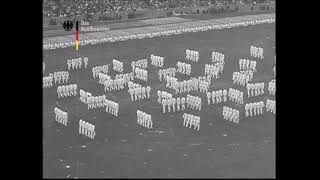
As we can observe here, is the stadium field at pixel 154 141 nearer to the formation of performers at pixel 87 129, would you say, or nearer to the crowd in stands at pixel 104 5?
the formation of performers at pixel 87 129

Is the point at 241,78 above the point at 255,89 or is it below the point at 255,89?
above

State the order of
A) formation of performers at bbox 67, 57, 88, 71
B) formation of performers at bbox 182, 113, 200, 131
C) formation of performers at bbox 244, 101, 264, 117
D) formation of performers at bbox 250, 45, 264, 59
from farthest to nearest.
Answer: formation of performers at bbox 250, 45, 264, 59 < formation of performers at bbox 67, 57, 88, 71 < formation of performers at bbox 244, 101, 264, 117 < formation of performers at bbox 182, 113, 200, 131

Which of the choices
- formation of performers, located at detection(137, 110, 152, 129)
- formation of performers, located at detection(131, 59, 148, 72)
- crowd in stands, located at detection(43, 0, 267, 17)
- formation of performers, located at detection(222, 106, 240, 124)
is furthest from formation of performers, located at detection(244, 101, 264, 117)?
crowd in stands, located at detection(43, 0, 267, 17)

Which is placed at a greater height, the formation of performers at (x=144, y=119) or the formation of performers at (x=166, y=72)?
the formation of performers at (x=166, y=72)

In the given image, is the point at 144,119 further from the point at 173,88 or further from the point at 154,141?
the point at 173,88

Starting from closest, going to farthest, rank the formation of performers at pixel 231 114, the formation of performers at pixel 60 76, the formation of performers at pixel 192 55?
the formation of performers at pixel 231 114, the formation of performers at pixel 60 76, the formation of performers at pixel 192 55

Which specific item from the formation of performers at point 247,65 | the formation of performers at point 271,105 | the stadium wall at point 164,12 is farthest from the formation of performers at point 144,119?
the stadium wall at point 164,12

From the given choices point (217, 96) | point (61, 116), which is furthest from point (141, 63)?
point (61, 116)

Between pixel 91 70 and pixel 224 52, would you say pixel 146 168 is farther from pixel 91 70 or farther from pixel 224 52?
pixel 224 52

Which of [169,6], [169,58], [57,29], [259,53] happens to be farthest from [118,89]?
[169,6]

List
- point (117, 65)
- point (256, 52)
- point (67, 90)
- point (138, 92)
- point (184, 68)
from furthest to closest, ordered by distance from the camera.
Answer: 1. point (256, 52)
2. point (117, 65)
3. point (184, 68)
4. point (67, 90)
5. point (138, 92)

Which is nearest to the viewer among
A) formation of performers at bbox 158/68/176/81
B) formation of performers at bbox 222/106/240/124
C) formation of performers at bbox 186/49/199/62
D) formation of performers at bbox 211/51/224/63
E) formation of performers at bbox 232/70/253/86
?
formation of performers at bbox 222/106/240/124

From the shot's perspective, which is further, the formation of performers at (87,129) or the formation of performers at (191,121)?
the formation of performers at (191,121)

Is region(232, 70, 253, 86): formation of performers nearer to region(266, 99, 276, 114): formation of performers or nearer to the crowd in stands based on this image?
region(266, 99, 276, 114): formation of performers
